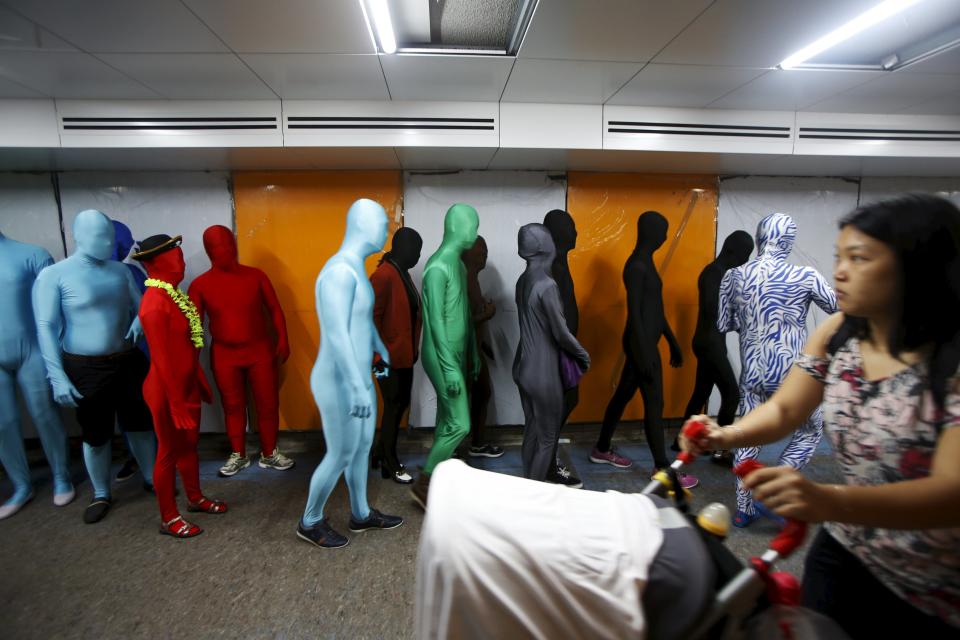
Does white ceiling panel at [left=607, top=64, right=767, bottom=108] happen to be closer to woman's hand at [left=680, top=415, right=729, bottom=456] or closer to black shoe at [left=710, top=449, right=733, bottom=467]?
woman's hand at [left=680, top=415, right=729, bottom=456]

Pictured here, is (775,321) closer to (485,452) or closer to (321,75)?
(485,452)

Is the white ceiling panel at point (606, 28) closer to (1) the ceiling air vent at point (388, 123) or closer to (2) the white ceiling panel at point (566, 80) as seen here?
(2) the white ceiling panel at point (566, 80)

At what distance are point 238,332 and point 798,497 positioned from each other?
3.02m

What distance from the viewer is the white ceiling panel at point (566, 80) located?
226 centimetres

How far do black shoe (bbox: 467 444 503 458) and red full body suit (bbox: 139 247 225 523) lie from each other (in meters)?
1.85

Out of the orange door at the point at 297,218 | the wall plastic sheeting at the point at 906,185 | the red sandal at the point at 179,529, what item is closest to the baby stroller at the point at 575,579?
the red sandal at the point at 179,529

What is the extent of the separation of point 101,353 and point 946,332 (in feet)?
11.4

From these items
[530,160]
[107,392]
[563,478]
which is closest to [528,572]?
[563,478]

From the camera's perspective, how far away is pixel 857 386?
0.90 metres

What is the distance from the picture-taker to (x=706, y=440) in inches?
42.8

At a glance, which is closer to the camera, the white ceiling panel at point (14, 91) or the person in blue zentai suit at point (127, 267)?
the white ceiling panel at point (14, 91)

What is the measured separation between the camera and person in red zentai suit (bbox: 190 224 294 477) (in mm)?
2760

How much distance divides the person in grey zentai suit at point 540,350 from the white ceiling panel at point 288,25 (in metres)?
1.30

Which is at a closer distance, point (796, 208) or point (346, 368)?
point (346, 368)
